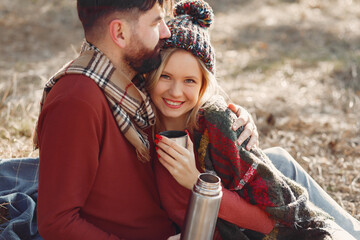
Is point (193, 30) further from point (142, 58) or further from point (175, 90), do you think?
point (142, 58)

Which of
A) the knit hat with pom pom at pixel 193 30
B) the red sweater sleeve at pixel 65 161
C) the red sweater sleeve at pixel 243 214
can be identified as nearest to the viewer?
the red sweater sleeve at pixel 65 161

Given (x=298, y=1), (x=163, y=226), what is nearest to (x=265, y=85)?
(x=163, y=226)

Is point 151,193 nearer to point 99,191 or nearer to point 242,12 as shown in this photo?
point 99,191

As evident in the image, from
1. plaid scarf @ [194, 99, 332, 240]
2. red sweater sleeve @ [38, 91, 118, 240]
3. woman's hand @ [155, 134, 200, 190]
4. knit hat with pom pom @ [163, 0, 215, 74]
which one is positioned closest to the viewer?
red sweater sleeve @ [38, 91, 118, 240]

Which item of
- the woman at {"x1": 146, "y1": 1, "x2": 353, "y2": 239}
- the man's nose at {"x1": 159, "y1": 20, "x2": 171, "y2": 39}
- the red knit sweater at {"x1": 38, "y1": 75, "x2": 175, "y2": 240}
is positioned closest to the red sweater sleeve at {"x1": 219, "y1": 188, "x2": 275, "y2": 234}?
the woman at {"x1": 146, "y1": 1, "x2": 353, "y2": 239}

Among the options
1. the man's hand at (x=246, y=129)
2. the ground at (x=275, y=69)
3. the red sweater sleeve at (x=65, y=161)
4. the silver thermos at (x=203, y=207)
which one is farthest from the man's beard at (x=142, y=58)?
the ground at (x=275, y=69)

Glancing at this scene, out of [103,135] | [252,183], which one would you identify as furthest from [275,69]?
[103,135]

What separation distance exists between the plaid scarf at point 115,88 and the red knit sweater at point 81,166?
41 millimetres

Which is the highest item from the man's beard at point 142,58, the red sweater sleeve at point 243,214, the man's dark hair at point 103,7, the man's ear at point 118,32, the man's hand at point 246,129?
the man's dark hair at point 103,7

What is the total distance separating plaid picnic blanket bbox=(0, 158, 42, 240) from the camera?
2482 millimetres

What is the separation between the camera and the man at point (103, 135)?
1.75m

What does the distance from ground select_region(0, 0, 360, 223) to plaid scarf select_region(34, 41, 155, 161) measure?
1.64 m

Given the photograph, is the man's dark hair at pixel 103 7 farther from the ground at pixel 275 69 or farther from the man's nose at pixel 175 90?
the ground at pixel 275 69

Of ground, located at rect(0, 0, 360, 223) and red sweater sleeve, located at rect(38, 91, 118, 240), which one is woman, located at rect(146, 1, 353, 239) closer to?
red sweater sleeve, located at rect(38, 91, 118, 240)
